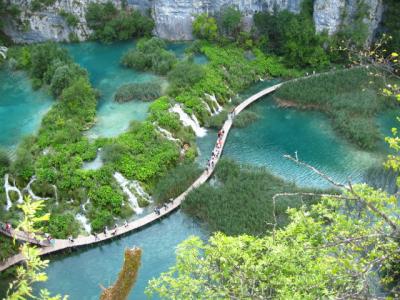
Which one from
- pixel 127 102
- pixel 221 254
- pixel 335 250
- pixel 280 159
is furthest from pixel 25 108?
pixel 335 250

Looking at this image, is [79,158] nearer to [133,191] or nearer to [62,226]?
[133,191]

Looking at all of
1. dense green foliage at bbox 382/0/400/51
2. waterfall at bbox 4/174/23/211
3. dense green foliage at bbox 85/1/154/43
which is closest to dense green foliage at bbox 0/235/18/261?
waterfall at bbox 4/174/23/211

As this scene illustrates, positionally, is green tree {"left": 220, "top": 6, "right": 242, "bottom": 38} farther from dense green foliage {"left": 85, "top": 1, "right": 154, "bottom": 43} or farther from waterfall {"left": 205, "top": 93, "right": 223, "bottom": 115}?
waterfall {"left": 205, "top": 93, "right": 223, "bottom": 115}

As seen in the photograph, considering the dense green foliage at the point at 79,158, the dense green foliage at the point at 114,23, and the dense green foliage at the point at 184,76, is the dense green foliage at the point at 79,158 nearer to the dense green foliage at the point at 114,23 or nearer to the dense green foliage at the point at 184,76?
the dense green foliage at the point at 184,76

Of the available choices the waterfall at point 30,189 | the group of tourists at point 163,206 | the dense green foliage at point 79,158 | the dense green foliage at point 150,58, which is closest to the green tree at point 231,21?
the dense green foliage at point 150,58

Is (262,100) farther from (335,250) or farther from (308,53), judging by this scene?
(335,250)

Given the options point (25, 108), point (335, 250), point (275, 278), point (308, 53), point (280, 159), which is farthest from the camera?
point (308, 53)
